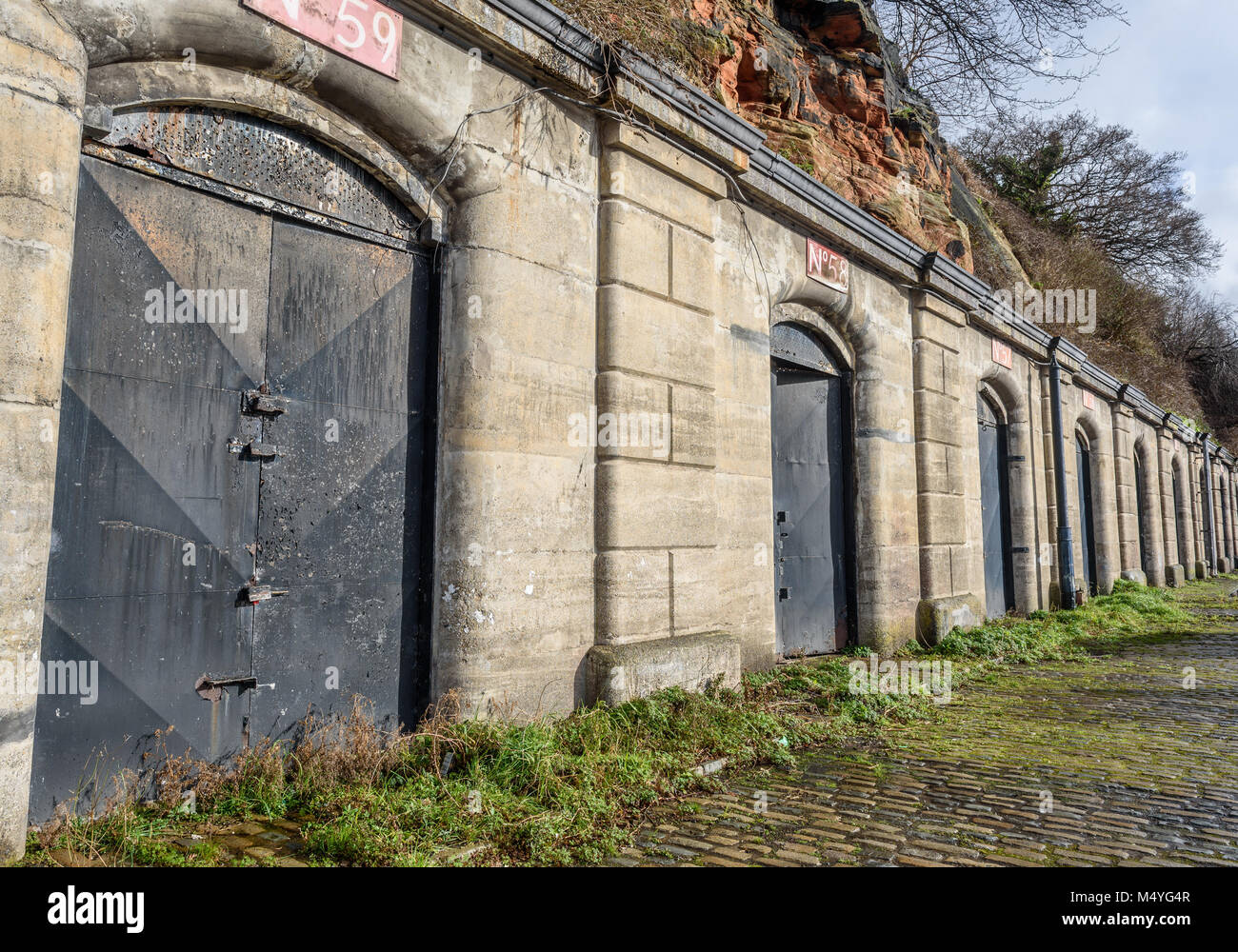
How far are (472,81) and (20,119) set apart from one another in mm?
2503

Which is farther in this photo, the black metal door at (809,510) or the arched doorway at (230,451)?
the black metal door at (809,510)

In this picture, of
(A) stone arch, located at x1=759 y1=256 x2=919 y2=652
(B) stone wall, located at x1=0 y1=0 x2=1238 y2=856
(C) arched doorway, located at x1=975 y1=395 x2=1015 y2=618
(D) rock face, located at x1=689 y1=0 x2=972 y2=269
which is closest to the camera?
(B) stone wall, located at x1=0 y1=0 x2=1238 y2=856

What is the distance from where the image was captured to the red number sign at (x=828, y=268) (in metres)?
7.96

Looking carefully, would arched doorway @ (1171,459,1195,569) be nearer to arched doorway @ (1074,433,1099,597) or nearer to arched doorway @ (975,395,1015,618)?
arched doorway @ (1074,433,1099,597)

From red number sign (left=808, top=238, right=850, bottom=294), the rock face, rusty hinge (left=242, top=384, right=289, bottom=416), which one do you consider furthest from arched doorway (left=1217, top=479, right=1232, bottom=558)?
rusty hinge (left=242, top=384, right=289, bottom=416)

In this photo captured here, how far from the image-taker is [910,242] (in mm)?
9383

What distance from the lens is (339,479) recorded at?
4441mm

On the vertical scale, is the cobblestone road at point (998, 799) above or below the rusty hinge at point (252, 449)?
below

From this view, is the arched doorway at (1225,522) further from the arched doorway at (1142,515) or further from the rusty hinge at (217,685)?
the rusty hinge at (217,685)

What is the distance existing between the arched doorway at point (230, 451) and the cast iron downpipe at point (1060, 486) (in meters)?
12.5

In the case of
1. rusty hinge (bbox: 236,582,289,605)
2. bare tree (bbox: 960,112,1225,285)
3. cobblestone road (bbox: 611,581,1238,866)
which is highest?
bare tree (bbox: 960,112,1225,285)

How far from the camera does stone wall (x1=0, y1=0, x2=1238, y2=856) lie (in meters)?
3.16

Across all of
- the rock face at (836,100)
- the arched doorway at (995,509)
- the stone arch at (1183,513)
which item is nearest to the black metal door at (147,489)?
the rock face at (836,100)

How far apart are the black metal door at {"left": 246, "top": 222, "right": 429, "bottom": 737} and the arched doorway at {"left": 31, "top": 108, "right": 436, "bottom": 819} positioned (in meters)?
0.01
